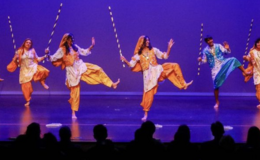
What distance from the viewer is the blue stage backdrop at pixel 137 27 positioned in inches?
452

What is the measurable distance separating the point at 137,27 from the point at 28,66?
292cm

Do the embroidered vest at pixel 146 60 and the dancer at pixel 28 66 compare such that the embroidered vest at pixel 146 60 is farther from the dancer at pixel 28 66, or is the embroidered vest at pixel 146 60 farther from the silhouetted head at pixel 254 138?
the silhouetted head at pixel 254 138

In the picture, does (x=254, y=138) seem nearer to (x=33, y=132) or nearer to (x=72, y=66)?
(x=33, y=132)

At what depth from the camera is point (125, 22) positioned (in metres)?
11.6

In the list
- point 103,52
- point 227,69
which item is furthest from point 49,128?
point 103,52

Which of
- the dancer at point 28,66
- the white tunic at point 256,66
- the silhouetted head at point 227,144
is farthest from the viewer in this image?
the dancer at point 28,66

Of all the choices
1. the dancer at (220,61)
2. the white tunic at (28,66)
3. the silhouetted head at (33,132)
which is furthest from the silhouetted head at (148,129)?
the white tunic at (28,66)

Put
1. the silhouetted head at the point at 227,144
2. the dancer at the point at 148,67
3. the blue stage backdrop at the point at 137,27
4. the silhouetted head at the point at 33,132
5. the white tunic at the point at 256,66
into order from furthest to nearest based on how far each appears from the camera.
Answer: the blue stage backdrop at the point at 137,27, the white tunic at the point at 256,66, the dancer at the point at 148,67, the silhouetted head at the point at 33,132, the silhouetted head at the point at 227,144

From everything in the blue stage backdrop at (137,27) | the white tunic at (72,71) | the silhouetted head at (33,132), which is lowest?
the silhouetted head at (33,132)

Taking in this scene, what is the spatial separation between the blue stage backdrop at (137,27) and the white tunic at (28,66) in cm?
194

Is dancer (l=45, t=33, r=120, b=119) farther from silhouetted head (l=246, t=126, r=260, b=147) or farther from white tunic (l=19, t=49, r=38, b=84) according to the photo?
silhouetted head (l=246, t=126, r=260, b=147)

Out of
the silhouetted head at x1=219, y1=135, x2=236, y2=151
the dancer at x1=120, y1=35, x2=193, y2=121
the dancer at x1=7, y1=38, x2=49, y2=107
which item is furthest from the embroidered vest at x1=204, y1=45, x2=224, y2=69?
the silhouetted head at x1=219, y1=135, x2=236, y2=151

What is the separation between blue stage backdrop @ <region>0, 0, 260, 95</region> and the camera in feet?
37.7

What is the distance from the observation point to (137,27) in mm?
11617
